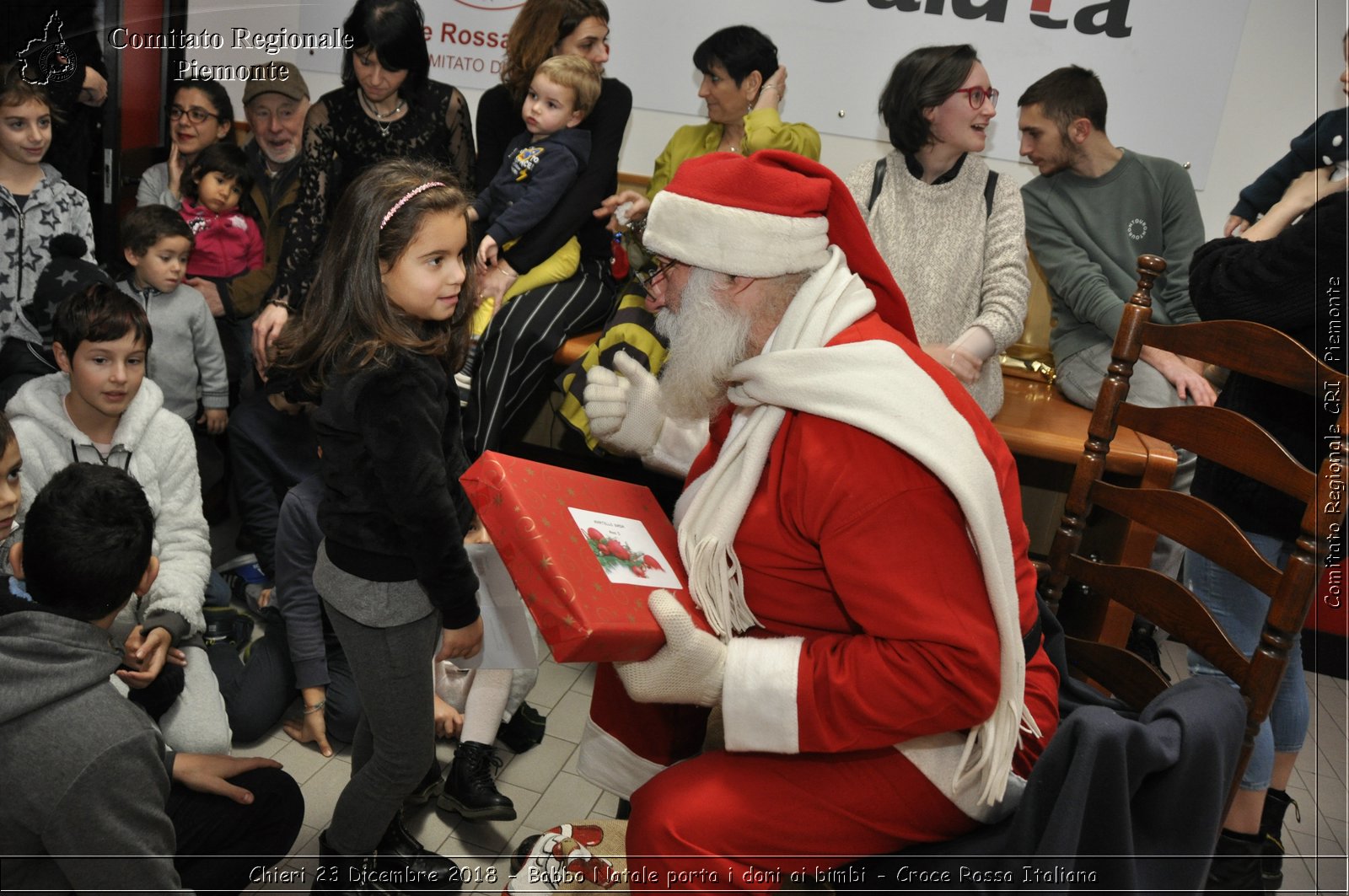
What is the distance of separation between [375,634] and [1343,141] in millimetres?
1757

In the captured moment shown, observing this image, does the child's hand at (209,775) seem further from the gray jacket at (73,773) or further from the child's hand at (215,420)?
the child's hand at (215,420)

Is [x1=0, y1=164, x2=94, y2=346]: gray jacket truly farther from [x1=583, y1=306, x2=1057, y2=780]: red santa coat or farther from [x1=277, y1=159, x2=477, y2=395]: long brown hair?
[x1=583, y1=306, x2=1057, y2=780]: red santa coat

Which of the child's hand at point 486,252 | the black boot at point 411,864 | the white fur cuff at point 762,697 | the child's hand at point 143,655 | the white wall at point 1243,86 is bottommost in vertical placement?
the black boot at point 411,864

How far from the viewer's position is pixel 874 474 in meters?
1.31

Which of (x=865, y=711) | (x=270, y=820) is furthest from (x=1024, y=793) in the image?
(x=270, y=820)

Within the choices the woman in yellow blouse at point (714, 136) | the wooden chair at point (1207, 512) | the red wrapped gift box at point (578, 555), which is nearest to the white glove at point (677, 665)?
the red wrapped gift box at point (578, 555)

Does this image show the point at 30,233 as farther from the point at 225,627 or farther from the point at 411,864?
the point at 411,864

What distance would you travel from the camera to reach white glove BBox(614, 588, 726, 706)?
51.3 inches

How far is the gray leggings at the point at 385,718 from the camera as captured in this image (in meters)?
1.73

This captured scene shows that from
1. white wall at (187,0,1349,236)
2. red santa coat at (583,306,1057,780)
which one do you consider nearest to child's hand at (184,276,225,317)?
white wall at (187,0,1349,236)

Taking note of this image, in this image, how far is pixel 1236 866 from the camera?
1953 millimetres

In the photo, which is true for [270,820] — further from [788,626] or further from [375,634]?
[788,626]

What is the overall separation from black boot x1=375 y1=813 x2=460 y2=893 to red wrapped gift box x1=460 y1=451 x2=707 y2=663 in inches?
33.0

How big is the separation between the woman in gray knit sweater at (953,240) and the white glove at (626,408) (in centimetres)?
93
